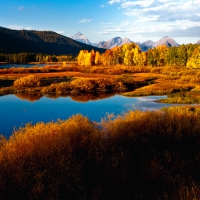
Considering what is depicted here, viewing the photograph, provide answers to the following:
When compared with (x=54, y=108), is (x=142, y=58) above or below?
above

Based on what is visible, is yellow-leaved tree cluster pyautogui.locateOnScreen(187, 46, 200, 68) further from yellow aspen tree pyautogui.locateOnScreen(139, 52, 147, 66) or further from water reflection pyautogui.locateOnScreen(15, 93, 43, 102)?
water reflection pyautogui.locateOnScreen(15, 93, 43, 102)

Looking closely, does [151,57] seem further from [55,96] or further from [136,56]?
[55,96]

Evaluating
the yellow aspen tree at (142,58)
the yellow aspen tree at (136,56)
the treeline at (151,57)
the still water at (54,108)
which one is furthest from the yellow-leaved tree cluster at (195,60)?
the still water at (54,108)

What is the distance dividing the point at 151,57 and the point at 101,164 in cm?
9634

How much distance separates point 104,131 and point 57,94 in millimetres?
27796

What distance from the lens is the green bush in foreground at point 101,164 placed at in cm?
861

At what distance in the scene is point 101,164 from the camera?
34.6 ft

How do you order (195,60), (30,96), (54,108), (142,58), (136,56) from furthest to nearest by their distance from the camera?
1. (136,56)
2. (142,58)
3. (195,60)
4. (30,96)
5. (54,108)

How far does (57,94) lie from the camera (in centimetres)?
4109

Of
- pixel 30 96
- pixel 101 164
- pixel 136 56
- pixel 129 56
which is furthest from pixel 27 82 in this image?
pixel 129 56

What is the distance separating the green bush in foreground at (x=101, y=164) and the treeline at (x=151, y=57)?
7702 cm

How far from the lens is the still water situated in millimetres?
25391

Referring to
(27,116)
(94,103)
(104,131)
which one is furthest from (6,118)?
(104,131)

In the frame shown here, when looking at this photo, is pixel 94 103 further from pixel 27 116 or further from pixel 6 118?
pixel 6 118
